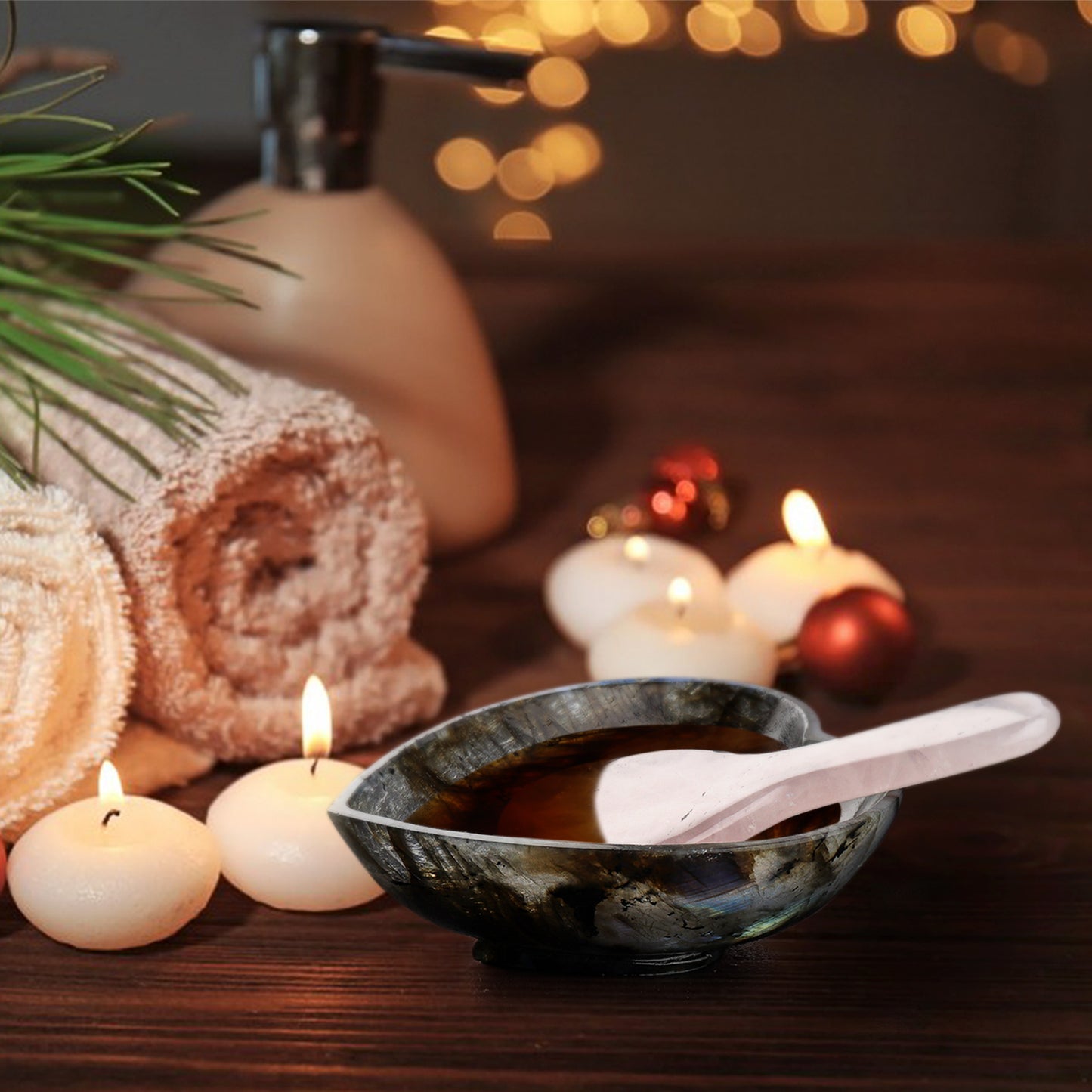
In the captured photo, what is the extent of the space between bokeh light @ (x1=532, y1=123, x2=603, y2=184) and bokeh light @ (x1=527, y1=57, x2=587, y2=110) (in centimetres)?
4

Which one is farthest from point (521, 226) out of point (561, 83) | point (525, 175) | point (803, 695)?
point (803, 695)

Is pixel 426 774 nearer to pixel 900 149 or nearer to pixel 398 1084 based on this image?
pixel 398 1084

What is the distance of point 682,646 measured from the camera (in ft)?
1.81

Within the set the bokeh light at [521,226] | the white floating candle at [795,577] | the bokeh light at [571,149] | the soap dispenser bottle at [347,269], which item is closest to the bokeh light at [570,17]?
the bokeh light at [571,149]

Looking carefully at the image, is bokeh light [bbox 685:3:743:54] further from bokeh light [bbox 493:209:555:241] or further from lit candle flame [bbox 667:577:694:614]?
lit candle flame [bbox 667:577:694:614]

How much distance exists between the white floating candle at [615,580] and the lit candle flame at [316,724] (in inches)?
7.0

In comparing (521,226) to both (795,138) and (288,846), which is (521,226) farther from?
(288,846)

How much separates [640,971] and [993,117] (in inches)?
70.7

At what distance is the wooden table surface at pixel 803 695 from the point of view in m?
0.36

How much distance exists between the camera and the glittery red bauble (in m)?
0.56

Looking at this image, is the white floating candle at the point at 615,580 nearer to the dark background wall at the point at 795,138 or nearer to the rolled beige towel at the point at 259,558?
the rolled beige towel at the point at 259,558

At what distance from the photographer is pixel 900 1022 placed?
373mm

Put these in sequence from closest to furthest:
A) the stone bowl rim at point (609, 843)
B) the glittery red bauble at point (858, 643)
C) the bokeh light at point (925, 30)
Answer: the stone bowl rim at point (609, 843)
the glittery red bauble at point (858, 643)
the bokeh light at point (925, 30)

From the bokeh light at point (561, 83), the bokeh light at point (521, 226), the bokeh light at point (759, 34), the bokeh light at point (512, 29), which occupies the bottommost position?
the bokeh light at point (521, 226)
